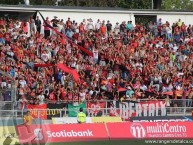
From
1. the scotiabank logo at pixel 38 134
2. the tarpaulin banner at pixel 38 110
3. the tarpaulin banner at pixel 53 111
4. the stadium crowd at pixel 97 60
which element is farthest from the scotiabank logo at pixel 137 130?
the scotiabank logo at pixel 38 134

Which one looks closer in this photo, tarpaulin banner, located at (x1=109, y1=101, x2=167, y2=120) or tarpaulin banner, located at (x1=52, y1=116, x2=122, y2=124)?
tarpaulin banner, located at (x1=52, y1=116, x2=122, y2=124)

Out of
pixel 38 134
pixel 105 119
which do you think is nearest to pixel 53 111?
pixel 105 119

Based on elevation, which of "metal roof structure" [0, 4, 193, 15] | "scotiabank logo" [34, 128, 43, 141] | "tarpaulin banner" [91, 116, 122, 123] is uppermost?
"metal roof structure" [0, 4, 193, 15]

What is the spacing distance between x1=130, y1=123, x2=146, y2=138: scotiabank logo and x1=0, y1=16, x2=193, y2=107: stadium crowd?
195 inches

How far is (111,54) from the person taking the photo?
3250 centimetres

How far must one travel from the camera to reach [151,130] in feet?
75.6

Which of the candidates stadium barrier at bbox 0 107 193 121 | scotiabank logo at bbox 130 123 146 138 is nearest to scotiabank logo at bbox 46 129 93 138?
scotiabank logo at bbox 130 123 146 138

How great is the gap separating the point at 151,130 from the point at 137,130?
0.62 meters

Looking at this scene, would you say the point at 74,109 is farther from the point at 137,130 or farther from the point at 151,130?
the point at 151,130

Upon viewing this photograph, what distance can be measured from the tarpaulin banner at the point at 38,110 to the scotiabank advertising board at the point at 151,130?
131 inches

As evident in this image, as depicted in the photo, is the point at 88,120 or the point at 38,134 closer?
the point at 38,134

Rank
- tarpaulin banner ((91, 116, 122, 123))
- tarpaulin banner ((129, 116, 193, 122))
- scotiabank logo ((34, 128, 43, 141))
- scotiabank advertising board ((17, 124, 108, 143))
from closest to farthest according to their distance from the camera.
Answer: scotiabank logo ((34, 128, 43, 141))
scotiabank advertising board ((17, 124, 108, 143))
tarpaulin banner ((129, 116, 193, 122))
tarpaulin banner ((91, 116, 122, 123))

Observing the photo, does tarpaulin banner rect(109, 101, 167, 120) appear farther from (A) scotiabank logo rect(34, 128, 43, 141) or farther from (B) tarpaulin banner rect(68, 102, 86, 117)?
(A) scotiabank logo rect(34, 128, 43, 141)

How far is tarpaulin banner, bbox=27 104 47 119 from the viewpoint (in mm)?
23872
